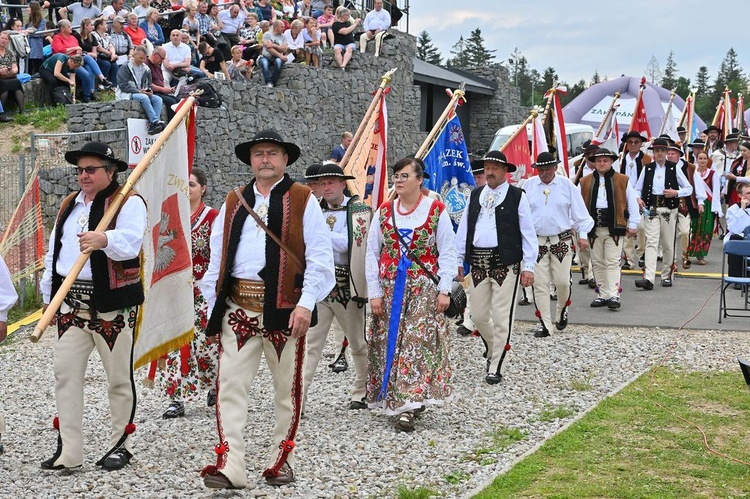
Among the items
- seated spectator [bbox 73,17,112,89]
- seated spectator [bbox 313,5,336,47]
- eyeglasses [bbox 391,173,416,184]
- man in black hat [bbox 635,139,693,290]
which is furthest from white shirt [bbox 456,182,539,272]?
seated spectator [bbox 313,5,336,47]

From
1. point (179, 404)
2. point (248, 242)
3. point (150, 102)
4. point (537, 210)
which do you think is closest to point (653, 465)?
point (248, 242)

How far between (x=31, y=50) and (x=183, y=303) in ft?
39.9

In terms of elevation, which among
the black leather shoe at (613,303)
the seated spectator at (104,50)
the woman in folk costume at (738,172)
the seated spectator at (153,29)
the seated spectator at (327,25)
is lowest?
the black leather shoe at (613,303)

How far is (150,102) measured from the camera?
16.6 meters

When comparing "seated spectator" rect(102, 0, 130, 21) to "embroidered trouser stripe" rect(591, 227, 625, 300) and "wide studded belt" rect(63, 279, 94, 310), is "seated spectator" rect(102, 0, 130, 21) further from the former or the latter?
"wide studded belt" rect(63, 279, 94, 310)

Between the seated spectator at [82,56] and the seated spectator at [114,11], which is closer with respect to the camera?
the seated spectator at [82,56]

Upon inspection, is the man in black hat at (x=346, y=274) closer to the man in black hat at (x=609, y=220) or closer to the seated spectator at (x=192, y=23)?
the man in black hat at (x=609, y=220)

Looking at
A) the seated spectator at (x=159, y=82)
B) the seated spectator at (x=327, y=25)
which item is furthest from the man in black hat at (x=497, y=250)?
the seated spectator at (x=327, y=25)

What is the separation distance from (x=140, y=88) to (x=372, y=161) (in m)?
7.03

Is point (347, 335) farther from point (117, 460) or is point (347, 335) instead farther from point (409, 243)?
point (117, 460)

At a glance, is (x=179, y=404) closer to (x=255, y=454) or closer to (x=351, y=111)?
(x=255, y=454)

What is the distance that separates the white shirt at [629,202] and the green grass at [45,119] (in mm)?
9011

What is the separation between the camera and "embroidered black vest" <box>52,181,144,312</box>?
6.14 m

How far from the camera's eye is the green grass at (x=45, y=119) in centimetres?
1681
